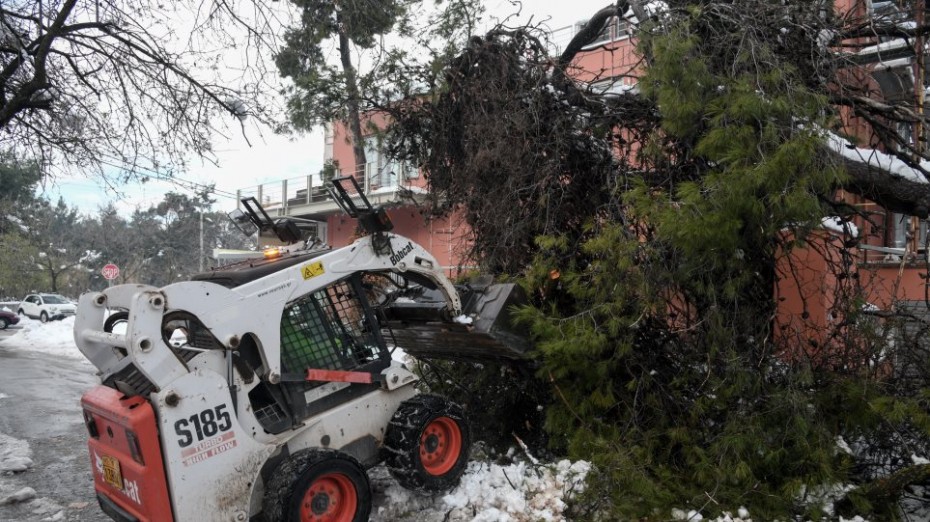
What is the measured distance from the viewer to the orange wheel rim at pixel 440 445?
5.12 meters

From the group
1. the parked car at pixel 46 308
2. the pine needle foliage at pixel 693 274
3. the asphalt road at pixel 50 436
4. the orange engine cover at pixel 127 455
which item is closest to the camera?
the orange engine cover at pixel 127 455

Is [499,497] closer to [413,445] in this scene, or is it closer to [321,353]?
[413,445]

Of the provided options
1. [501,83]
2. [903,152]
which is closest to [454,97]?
[501,83]

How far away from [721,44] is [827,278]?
2570mm

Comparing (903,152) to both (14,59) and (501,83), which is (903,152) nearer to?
(501,83)

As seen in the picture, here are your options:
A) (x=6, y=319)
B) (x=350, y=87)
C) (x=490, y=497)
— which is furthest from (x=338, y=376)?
(x=6, y=319)

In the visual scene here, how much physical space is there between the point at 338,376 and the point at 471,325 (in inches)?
50.4

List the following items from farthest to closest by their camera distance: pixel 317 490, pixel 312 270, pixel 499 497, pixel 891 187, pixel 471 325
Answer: pixel 891 187
pixel 471 325
pixel 499 497
pixel 312 270
pixel 317 490

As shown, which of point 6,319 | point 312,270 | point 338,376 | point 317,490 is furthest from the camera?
point 6,319

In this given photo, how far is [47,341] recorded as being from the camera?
64.8 ft

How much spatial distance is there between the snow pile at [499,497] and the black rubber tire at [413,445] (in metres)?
0.15

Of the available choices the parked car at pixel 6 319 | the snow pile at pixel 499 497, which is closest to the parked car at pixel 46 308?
the parked car at pixel 6 319

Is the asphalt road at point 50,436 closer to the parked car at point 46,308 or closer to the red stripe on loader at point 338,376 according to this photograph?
the red stripe on loader at point 338,376

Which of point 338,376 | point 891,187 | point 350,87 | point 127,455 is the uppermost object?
point 350,87
